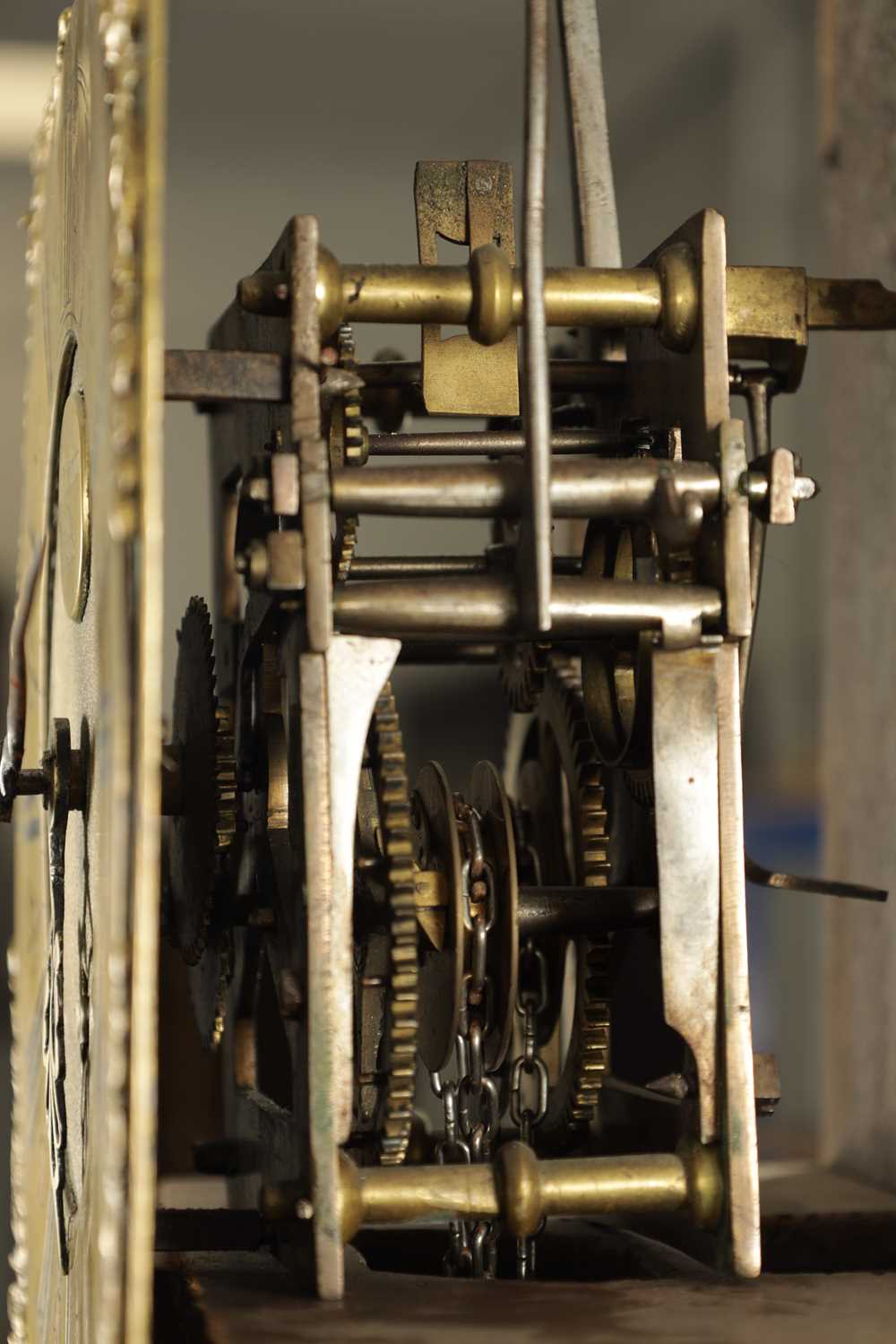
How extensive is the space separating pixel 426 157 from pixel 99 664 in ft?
5.11

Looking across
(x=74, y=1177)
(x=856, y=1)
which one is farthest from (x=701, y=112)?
(x=74, y=1177)

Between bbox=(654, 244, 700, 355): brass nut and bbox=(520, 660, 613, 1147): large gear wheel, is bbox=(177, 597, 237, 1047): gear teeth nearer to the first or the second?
bbox=(520, 660, 613, 1147): large gear wheel

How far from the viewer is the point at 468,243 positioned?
1.16m

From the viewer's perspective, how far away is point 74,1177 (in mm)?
1025

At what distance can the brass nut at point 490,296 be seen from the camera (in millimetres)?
972

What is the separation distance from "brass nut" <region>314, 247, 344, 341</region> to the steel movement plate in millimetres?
118

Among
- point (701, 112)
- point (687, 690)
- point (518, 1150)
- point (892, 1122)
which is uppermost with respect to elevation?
point (701, 112)

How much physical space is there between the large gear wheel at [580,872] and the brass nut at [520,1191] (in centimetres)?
23

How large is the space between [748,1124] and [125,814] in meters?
0.38

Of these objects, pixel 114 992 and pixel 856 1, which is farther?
pixel 856 1

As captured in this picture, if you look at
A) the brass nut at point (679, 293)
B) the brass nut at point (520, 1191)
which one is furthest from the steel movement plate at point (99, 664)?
the brass nut at point (679, 293)

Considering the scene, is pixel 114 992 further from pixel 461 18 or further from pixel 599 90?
pixel 461 18

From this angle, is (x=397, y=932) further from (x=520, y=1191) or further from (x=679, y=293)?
(x=679, y=293)

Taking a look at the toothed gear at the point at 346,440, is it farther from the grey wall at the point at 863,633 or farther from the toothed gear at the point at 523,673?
the grey wall at the point at 863,633
